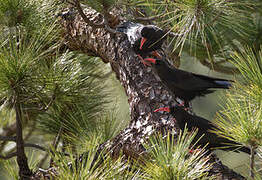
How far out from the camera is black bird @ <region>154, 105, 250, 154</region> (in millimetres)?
1105

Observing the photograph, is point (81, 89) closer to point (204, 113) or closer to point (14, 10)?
point (14, 10)

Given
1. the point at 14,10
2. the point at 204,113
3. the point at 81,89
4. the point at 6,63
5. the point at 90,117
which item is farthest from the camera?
the point at 204,113

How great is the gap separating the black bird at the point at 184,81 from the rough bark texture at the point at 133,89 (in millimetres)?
34

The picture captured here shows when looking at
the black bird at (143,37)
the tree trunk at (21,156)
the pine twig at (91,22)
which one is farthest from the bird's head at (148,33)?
the tree trunk at (21,156)

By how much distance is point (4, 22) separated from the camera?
119cm

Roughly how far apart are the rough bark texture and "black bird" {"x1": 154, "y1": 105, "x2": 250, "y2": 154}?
3cm

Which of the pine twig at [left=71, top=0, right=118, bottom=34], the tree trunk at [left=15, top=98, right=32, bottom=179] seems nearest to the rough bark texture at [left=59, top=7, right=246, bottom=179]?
the pine twig at [left=71, top=0, right=118, bottom=34]

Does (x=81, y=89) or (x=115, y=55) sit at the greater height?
(x=115, y=55)

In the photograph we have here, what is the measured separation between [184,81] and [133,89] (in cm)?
22

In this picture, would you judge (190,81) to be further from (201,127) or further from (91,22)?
(91,22)

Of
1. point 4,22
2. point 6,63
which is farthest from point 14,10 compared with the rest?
point 6,63

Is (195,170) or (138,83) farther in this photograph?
(138,83)

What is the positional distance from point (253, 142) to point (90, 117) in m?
0.96

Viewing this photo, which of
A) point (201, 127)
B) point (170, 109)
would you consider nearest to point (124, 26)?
point (170, 109)
